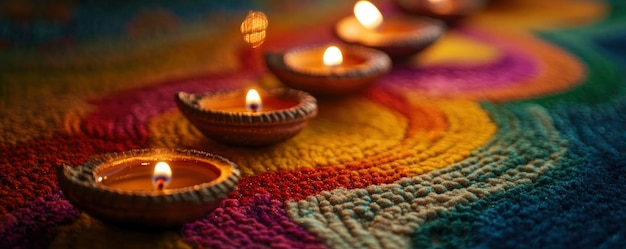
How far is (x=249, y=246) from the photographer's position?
2.22 feet

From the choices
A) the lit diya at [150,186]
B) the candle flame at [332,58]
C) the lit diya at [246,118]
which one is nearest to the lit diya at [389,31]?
the candle flame at [332,58]

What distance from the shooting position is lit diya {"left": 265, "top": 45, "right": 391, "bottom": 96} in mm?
1039

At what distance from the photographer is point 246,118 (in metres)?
0.83

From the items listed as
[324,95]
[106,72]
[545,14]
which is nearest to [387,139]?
[324,95]

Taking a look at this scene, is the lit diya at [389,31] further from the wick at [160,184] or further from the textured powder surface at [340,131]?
the wick at [160,184]

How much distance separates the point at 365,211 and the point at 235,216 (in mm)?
131

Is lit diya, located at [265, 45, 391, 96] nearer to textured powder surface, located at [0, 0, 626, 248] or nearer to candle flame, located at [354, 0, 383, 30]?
textured powder surface, located at [0, 0, 626, 248]

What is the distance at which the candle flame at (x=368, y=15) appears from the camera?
1295mm

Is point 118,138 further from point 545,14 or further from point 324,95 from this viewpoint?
point 545,14

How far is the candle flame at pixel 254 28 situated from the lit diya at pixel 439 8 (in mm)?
291

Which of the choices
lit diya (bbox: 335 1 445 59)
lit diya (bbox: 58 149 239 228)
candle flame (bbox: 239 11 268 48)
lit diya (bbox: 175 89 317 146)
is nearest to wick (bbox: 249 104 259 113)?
lit diya (bbox: 175 89 317 146)

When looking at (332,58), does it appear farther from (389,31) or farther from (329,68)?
(389,31)

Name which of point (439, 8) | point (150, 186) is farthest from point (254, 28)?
point (150, 186)

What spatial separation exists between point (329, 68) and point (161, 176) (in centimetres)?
46
